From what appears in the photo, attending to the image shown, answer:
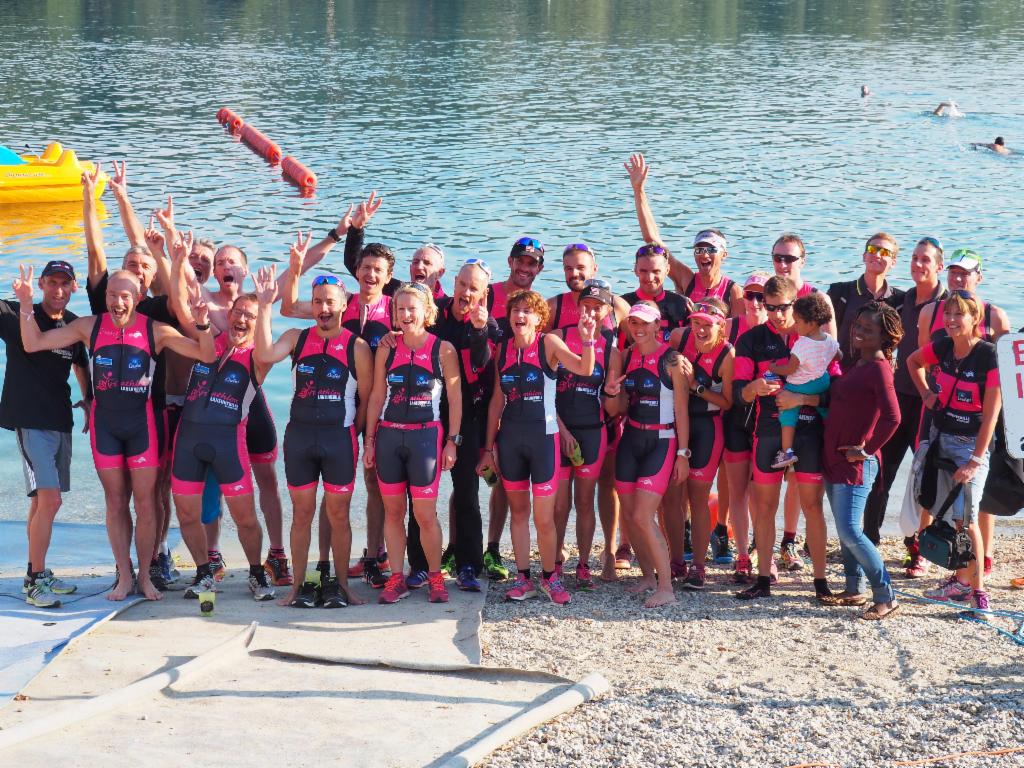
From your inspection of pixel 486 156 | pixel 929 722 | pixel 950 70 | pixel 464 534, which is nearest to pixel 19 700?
pixel 464 534

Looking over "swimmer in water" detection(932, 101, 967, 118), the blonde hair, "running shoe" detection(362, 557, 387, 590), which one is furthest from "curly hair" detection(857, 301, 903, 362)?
"swimmer in water" detection(932, 101, 967, 118)

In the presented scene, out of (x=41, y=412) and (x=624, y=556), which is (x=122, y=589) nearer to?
(x=41, y=412)

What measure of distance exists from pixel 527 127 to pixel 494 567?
23137mm

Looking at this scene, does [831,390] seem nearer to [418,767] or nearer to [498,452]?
[498,452]

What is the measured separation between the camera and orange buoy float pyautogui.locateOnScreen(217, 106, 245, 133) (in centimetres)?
2897

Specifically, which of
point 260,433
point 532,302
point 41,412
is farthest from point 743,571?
point 41,412

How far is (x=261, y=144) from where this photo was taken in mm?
26938

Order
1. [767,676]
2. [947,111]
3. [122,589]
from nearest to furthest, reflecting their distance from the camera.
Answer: [767,676], [122,589], [947,111]

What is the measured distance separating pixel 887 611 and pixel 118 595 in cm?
445

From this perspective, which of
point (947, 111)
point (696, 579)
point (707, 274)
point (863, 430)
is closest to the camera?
point (863, 430)

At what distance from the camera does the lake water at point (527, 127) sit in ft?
67.9

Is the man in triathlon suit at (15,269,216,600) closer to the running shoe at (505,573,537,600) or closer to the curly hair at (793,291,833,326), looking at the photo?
the running shoe at (505,573,537,600)

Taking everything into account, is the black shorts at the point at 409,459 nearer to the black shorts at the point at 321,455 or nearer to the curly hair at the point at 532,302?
the black shorts at the point at 321,455

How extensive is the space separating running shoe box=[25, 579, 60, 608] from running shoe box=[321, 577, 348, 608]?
153cm
